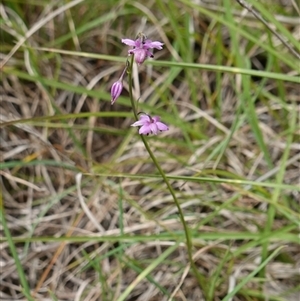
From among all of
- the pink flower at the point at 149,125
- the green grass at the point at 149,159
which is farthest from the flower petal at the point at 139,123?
the green grass at the point at 149,159

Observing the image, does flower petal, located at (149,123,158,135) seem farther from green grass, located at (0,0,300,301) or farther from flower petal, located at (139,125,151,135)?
green grass, located at (0,0,300,301)

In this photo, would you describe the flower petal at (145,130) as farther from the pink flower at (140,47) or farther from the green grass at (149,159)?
the green grass at (149,159)

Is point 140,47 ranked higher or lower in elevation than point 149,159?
lower

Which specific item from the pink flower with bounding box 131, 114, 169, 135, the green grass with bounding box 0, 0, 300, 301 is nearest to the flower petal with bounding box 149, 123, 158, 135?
the pink flower with bounding box 131, 114, 169, 135

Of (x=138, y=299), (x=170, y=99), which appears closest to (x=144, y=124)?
(x=138, y=299)

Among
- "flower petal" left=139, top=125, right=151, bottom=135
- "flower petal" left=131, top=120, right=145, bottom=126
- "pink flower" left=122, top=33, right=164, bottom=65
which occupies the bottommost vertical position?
"flower petal" left=139, top=125, right=151, bottom=135

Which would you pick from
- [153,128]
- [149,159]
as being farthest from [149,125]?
[149,159]

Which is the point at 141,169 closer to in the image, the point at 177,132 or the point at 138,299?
the point at 177,132

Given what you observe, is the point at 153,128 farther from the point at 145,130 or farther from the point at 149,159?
the point at 149,159
